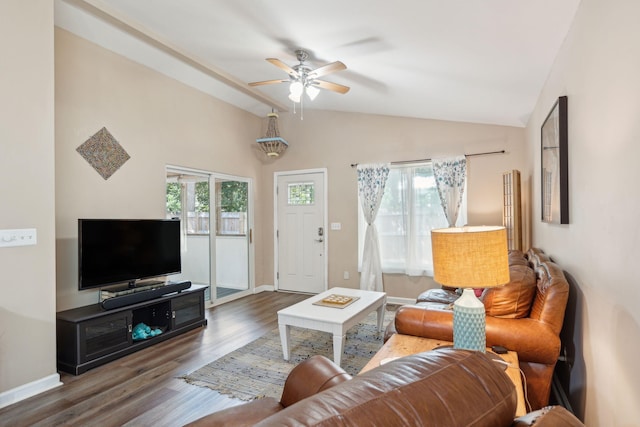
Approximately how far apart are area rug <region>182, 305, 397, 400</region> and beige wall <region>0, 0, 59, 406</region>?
Answer: 1.15 metres

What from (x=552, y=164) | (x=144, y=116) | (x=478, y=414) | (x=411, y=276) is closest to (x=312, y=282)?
(x=411, y=276)

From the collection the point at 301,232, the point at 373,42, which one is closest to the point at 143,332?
the point at 301,232

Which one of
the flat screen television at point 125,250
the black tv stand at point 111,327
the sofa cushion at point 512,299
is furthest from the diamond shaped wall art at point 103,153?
the sofa cushion at point 512,299

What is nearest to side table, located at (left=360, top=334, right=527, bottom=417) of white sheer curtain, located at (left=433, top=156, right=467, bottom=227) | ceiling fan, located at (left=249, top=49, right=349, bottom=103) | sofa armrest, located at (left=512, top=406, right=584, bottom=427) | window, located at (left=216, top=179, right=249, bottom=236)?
sofa armrest, located at (left=512, top=406, right=584, bottom=427)

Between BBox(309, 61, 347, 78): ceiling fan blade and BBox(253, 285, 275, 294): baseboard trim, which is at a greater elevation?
BBox(309, 61, 347, 78): ceiling fan blade

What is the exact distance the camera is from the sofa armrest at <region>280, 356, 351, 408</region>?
4.40ft

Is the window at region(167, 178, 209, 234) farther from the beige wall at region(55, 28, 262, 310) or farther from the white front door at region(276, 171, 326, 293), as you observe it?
the white front door at region(276, 171, 326, 293)

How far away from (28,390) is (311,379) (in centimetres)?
247

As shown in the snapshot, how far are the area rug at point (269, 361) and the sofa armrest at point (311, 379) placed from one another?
121 centimetres

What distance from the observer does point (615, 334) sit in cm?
133

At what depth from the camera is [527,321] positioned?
1849 mm

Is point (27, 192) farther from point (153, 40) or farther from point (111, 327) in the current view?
point (153, 40)

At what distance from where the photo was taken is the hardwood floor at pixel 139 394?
2.22m

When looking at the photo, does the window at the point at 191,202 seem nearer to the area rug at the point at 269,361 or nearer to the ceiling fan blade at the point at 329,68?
the area rug at the point at 269,361
